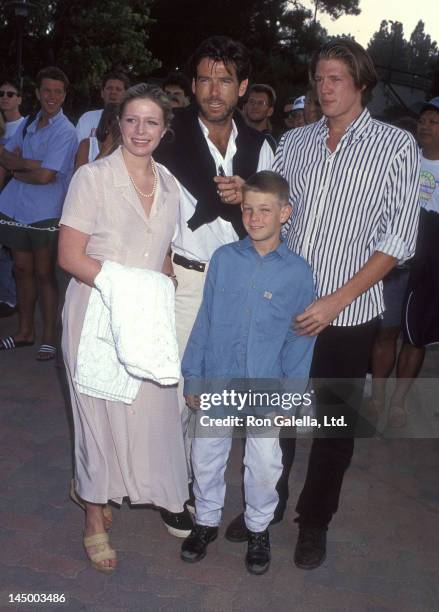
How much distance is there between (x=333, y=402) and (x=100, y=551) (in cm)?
127

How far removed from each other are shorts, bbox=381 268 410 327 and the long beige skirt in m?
2.39

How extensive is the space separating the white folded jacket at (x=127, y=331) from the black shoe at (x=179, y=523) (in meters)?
0.87

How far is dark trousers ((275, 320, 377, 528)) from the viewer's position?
353 cm

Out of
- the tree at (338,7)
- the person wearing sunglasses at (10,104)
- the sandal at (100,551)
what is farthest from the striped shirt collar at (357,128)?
the tree at (338,7)

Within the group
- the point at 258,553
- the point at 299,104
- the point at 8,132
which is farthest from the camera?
the point at 299,104

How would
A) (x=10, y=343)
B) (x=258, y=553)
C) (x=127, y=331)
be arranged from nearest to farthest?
1. (x=127, y=331)
2. (x=258, y=553)
3. (x=10, y=343)

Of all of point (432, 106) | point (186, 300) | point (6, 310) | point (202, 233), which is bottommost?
point (6, 310)

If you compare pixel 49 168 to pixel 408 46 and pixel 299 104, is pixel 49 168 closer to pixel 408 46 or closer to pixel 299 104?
pixel 299 104

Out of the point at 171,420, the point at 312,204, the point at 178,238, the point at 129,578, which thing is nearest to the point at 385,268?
the point at 312,204

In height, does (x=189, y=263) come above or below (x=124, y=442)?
above

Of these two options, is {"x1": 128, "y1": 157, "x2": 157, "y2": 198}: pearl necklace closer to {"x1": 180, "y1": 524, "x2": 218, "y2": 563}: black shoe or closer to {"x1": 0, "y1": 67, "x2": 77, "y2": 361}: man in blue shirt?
{"x1": 180, "y1": 524, "x2": 218, "y2": 563}: black shoe

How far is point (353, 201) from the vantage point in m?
3.34

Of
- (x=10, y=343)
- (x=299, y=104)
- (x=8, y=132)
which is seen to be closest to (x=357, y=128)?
(x=10, y=343)

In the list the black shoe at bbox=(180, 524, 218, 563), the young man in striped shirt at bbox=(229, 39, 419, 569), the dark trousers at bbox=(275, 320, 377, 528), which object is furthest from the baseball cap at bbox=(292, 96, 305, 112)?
the black shoe at bbox=(180, 524, 218, 563)
